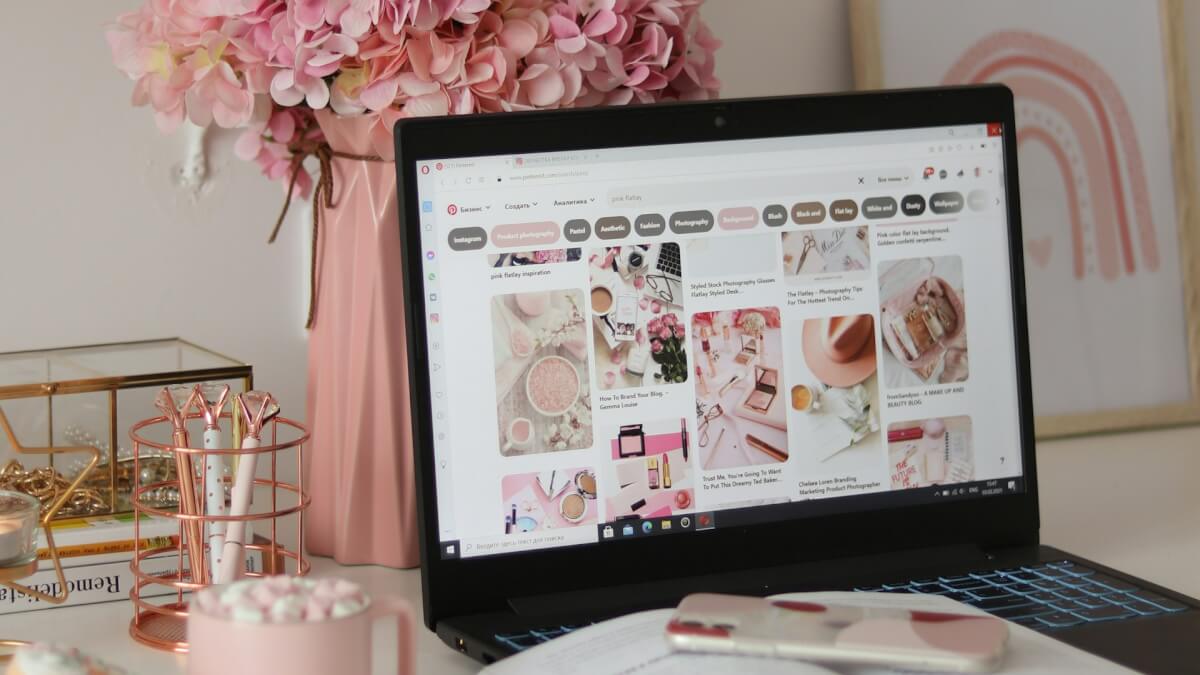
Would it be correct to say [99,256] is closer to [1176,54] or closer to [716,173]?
[716,173]

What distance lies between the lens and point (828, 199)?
730 millimetres

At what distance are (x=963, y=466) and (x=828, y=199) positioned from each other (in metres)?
0.18

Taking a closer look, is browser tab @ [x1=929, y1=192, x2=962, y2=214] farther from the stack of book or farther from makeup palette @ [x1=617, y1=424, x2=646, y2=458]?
the stack of book

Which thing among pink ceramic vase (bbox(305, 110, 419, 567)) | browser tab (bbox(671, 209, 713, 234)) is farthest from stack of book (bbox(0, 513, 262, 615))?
browser tab (bbox(671, 209, 713, 234))

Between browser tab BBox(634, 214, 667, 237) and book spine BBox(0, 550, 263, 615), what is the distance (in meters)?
0.33

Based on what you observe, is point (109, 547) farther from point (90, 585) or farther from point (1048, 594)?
point (1048, 594)

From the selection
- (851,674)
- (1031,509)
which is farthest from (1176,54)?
(851,674)

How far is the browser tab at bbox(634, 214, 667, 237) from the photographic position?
706 mm

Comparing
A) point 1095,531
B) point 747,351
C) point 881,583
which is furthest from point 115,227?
point 1095,531

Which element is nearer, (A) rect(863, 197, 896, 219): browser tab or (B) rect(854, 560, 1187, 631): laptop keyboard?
(B) rect(854, 560, 1187, 631): laptop keyboard

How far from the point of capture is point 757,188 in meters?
0.72

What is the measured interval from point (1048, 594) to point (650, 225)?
29cm

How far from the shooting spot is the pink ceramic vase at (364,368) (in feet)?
2.62

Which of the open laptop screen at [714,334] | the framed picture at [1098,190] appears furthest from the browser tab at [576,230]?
the framed picture at [1098,190]
